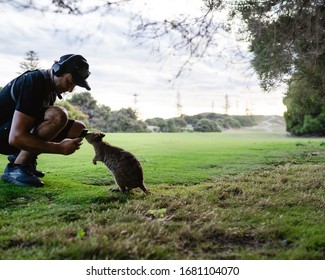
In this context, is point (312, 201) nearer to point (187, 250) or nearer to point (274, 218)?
point (274, 218)

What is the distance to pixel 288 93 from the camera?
13023 millimetres

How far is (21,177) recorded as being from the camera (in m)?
4.28

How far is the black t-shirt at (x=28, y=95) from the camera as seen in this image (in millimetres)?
3492

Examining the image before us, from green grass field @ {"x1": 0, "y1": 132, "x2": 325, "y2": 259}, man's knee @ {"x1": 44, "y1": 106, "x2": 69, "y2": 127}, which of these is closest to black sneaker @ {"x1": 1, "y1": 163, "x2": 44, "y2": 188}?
green grass field @ {"x1": 0, "y1": 132, "x2": 325, "y2": 259}

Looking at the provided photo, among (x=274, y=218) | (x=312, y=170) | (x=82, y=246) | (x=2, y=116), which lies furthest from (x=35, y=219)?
(x=312, y=170)

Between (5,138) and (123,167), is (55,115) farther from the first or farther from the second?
(123,167)

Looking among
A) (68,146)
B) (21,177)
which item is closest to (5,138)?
(21,177)

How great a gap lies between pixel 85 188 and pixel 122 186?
1.69 ft

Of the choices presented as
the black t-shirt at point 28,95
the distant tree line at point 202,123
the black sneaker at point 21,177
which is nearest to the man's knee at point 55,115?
the black t-shirt at point 28,95

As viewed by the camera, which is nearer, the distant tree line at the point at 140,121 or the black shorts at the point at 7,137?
the black shorts at the point at 7,137

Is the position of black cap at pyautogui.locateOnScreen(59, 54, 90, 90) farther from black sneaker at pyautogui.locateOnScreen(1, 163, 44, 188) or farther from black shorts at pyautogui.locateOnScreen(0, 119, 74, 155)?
black sneaker at pyautogui.locateOnScreen(1, 163, 44, 188)

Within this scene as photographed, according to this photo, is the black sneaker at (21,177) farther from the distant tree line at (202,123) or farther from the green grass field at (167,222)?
the distant tree line at (202,123)

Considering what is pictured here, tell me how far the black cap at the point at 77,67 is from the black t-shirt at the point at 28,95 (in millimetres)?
253

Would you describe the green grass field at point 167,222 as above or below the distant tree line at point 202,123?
below
